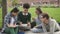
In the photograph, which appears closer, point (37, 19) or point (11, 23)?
point (11, 23)

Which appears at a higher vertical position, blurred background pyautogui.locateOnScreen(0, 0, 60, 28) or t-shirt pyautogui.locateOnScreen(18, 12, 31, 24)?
blurred background pyautogui.locateOnScreen(0, 0, 60, 28)

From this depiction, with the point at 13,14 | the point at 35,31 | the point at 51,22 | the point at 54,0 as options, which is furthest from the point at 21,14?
the point at 54,0

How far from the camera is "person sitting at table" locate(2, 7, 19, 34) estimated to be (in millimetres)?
3021

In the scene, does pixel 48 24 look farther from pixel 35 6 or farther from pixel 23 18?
pixel 35 6

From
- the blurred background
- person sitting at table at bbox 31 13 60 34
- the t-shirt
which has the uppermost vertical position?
the blurred background

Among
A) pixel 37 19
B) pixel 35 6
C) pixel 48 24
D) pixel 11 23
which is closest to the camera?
pixel 48 24

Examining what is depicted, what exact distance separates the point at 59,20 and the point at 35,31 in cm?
111

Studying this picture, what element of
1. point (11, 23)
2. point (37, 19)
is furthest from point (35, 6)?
point (11, 23)

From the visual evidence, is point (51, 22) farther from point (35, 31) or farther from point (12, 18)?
point (12, 18)

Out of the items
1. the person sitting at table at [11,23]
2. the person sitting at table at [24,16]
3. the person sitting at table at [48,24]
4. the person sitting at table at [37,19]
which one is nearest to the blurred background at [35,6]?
the person sitting at table at [37,19]

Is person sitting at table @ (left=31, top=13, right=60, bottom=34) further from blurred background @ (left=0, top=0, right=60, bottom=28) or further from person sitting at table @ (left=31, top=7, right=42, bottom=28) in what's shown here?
blurred background @ (left=0, top=0, right=60, bottom=28)

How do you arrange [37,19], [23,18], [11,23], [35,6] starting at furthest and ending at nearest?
1. [35,6]
2. [37,19]
3. [23,18]
4. [11,23]

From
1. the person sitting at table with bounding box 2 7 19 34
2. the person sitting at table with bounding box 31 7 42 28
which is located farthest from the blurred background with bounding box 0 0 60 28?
the person sitting at table with bounding box 2 7 19 34

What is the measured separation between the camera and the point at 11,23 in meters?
3.14
